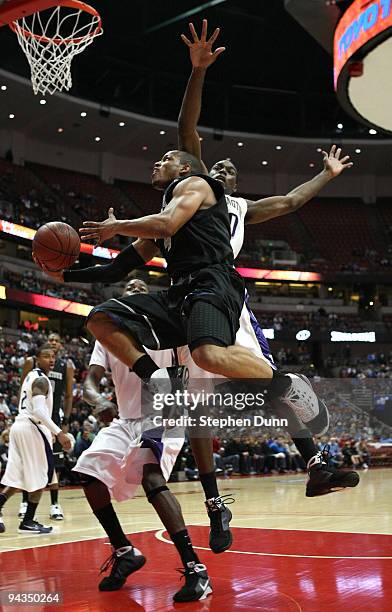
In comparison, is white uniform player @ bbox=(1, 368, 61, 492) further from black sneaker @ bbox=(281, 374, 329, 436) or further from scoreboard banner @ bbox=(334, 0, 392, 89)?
scoreboard banner @ bbox=(334, 0, 392, 89)

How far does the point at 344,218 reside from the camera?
41.0 m

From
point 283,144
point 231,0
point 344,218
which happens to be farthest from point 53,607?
point 344,218

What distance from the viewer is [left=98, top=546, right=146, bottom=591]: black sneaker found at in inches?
148

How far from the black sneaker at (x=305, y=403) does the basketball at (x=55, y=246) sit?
1.49 metres

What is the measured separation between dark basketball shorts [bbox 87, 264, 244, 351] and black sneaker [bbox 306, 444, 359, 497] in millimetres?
795

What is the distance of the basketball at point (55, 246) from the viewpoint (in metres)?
4.25

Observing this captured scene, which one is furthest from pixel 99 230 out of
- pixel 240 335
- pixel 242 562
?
pixel 242 562

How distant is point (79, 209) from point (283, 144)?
36.4 feet

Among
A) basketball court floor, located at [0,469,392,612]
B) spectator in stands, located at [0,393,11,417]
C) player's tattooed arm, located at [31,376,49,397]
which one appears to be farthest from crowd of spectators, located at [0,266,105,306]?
player's tattooed arm, located at [31,376,49,397]

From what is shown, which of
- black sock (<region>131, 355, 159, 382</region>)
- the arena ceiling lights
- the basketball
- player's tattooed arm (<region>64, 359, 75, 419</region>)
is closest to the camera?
black sock (<region>131, 355, 159, 382</region>)

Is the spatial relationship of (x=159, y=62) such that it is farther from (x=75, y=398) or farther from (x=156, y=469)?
(x=156, y=469)

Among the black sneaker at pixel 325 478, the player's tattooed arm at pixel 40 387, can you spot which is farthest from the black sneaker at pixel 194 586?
the player's tattooed arm at pixel 40 387

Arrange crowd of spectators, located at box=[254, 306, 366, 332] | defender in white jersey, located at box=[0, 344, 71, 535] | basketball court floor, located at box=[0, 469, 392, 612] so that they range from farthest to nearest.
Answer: crowd of spectators, located at box=[254, 306, 366, 332] → defender in white jersey, located at box=[0, 344, 71, 535] → basketball court floor, located at box=[0, 469, 392, 612]

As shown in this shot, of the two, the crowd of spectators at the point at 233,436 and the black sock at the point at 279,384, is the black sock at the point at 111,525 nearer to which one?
the black sock at the point at 279,384
